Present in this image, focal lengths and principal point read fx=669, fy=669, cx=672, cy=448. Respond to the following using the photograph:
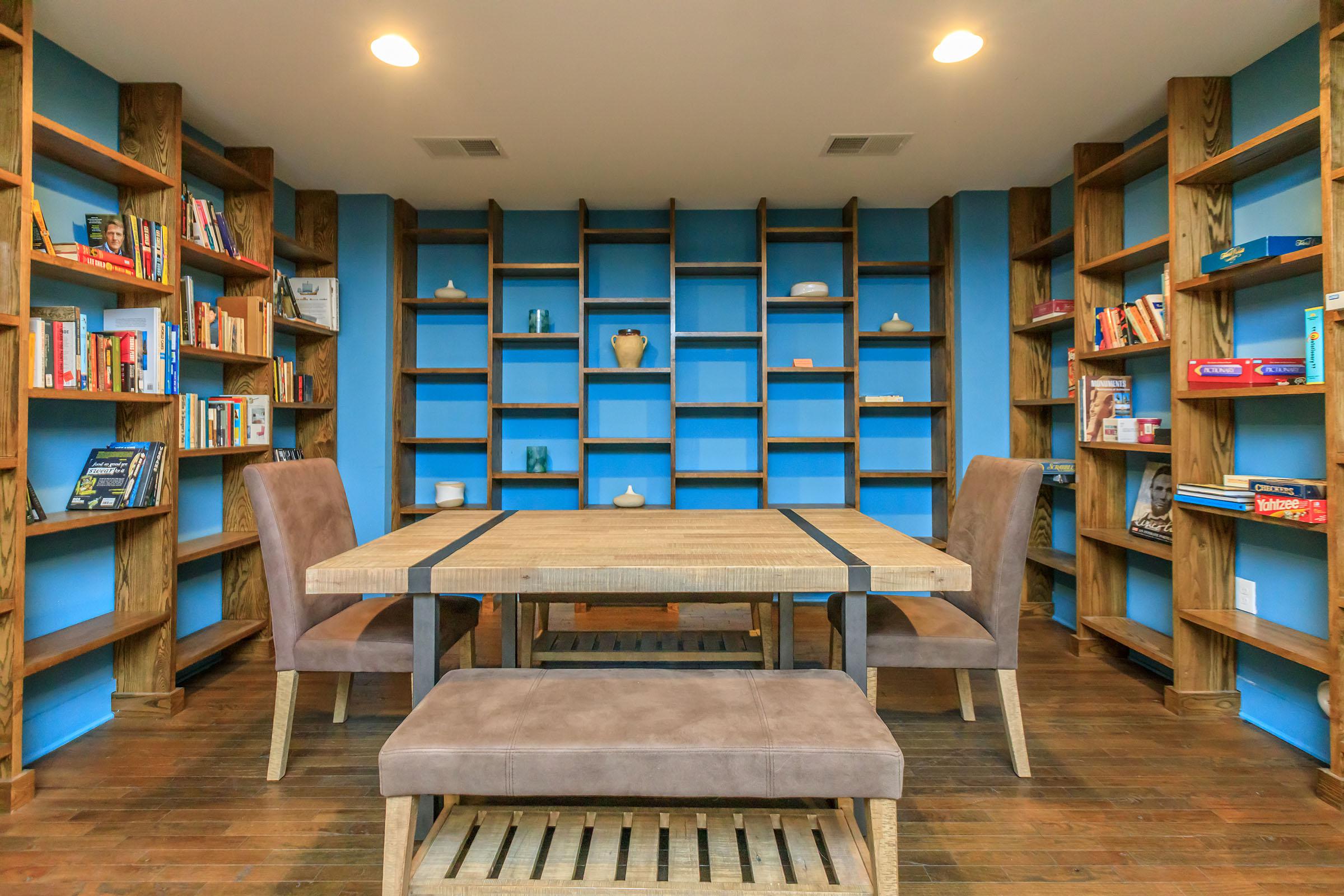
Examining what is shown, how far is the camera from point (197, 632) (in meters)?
3.16

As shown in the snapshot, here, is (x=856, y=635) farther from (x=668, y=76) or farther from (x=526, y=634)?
(x=668, y=76)

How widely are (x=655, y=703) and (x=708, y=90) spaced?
2.47 meters

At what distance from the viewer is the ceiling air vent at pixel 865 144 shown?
3.28 metres

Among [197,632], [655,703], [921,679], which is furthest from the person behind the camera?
[197,632]

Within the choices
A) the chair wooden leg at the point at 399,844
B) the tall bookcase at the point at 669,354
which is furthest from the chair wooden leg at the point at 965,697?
the chair wooden leg at the point at 399,844

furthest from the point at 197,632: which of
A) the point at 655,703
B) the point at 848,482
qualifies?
the point at 848,482

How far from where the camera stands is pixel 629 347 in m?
4.18

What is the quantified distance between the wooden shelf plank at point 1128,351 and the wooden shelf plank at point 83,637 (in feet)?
13.7

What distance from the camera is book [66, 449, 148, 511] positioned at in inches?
97.4

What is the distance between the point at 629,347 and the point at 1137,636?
9.91ft

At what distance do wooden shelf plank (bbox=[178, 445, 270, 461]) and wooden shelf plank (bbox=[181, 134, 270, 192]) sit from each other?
127cm

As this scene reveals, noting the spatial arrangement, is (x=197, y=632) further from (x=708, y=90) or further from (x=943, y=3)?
→ (x=943, y=3)

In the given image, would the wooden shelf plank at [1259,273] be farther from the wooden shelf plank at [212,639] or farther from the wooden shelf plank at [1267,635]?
the wooden shelf plank at [212,639]

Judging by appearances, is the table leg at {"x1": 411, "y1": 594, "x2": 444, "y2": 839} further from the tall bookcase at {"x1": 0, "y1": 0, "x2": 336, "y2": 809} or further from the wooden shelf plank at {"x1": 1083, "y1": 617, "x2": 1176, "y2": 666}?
the wooden shelf plank at {"x1": 1083, "y1": 617, "x2": 1176, "y2": 666}
